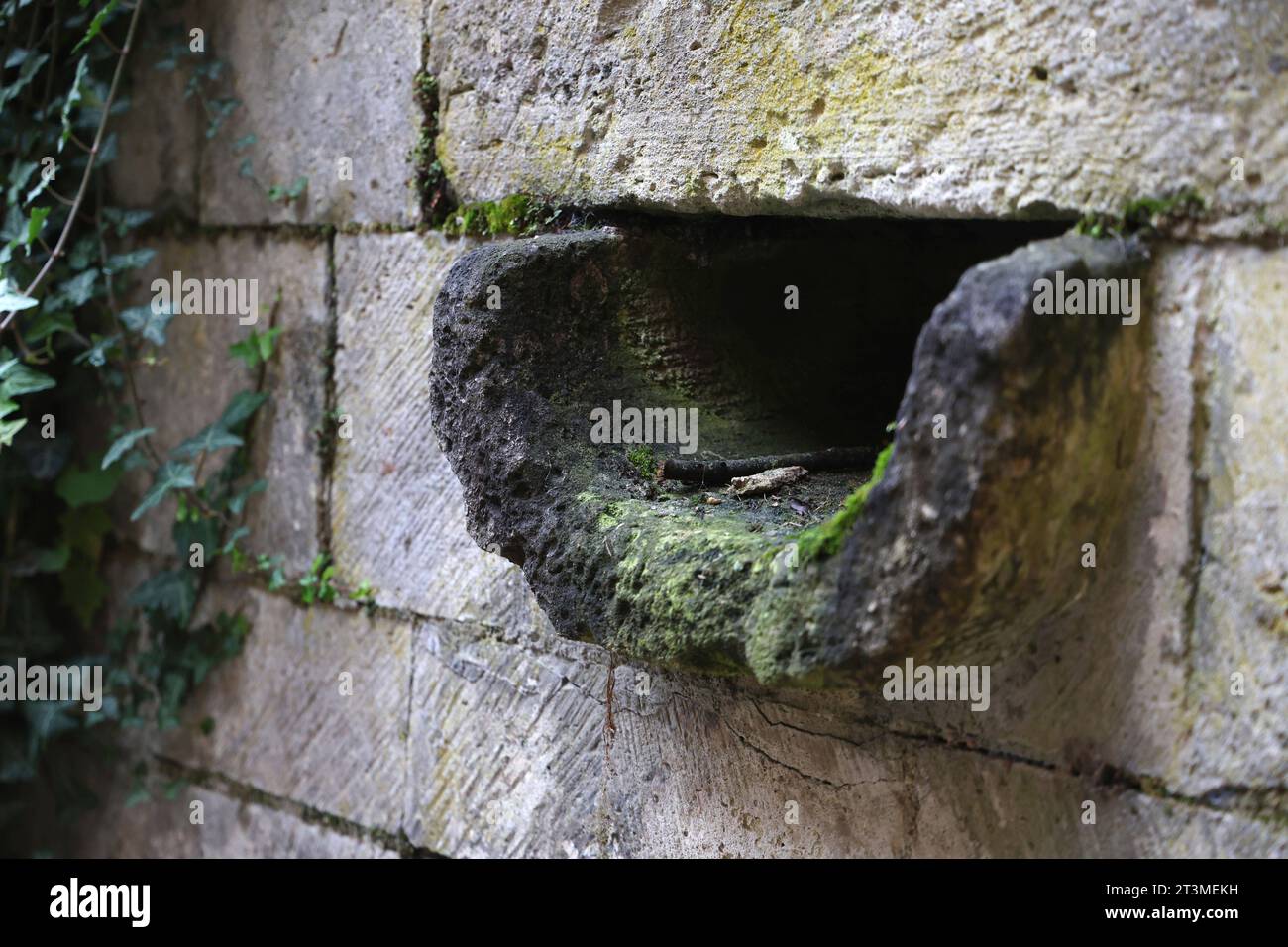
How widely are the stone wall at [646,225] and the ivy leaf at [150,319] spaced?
0.16 metres

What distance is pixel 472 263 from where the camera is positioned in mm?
1966

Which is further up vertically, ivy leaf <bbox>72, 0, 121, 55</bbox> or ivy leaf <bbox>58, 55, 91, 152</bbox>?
ivy leaf <bbox>72, 0, 121, 55</bbox>

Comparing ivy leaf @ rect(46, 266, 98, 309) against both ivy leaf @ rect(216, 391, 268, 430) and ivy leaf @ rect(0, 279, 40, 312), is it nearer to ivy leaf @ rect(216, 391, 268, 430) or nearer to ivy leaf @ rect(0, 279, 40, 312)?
ivy leaf @ rect(0, 279, 40, 312)

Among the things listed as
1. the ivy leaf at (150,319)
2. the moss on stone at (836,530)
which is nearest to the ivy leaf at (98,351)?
the ivy leaf at (150,319)

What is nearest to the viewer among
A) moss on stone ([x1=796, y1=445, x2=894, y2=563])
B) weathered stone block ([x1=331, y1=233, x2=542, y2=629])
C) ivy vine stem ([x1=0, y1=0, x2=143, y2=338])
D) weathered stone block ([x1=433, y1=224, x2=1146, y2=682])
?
weathered stone block ([x1=433, y1=224, x2=1146, y2=682])

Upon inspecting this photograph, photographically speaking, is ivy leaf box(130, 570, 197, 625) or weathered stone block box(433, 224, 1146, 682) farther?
ivy leaf box(130, 570, 197, 625)

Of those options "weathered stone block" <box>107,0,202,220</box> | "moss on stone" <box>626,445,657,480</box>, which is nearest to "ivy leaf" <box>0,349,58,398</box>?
"weathered stone block" <box>107,0,202,220</box>

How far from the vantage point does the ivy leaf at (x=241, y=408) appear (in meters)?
2.73

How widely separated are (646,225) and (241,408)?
1.19m

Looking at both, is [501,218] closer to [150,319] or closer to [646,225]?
[646,225]

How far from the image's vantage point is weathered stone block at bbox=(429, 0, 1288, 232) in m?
1.37

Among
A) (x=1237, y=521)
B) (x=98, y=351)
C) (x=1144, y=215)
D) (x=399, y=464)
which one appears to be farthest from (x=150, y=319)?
(x=1237, y=521)

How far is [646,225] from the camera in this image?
209cm

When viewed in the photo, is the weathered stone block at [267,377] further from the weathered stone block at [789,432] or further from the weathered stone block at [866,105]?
the weathered stone block at [789,432]
